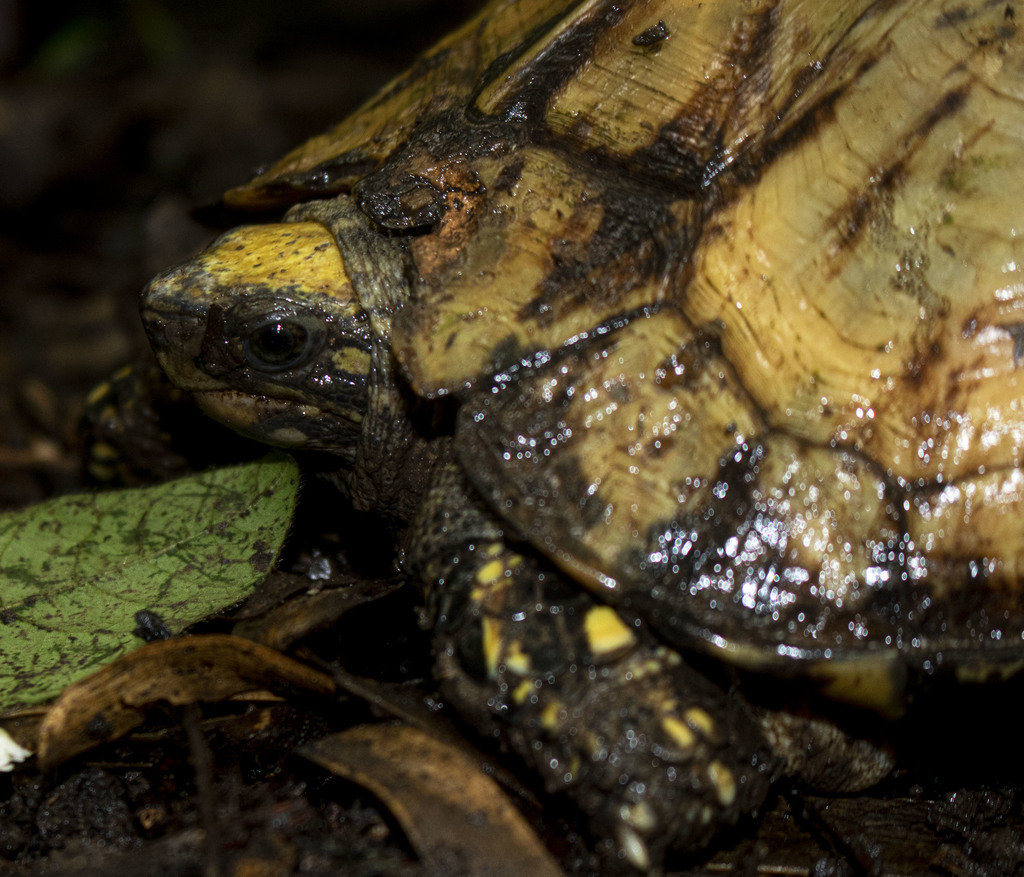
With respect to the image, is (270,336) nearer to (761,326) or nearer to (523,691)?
(523,691)

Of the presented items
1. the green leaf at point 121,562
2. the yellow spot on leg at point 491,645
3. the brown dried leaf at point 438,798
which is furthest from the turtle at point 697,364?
the green leaf at point 121,562

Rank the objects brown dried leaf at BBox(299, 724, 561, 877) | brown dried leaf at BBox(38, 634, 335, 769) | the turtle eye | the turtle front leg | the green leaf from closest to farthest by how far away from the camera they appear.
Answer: brown dried leaf at BBox(299, 724, 561, 877) → the turtle front leg → brown dried leaf at BBox(38, 634, 335, 769) → the green leaf → the turtle eye

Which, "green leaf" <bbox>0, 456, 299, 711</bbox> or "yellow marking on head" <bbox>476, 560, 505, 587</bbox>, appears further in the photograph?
"green leaf" <bbox>0, 456, 299, 711</bbox>

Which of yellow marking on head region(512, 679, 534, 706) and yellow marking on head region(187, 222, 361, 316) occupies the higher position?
yellow marking on head region(187, 222, 361, 316)

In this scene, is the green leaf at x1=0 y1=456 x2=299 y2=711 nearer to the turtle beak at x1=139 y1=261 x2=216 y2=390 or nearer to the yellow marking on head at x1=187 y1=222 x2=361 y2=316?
the turtle beak at x1=139 y1=261 x2=216 y2=390

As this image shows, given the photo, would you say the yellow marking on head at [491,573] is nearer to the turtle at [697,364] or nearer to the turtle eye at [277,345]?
the turtle at [697,364]

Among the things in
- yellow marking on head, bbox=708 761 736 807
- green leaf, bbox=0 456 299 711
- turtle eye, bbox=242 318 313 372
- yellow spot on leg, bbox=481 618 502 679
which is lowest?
yellow marking on head, bbox=708 761 736 807

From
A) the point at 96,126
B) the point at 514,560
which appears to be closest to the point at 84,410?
the point at 514,560

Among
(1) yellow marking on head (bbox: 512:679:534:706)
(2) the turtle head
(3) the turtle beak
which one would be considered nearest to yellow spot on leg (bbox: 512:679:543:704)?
(1) yellow marking on head (bbox: 512:679:534:706)
